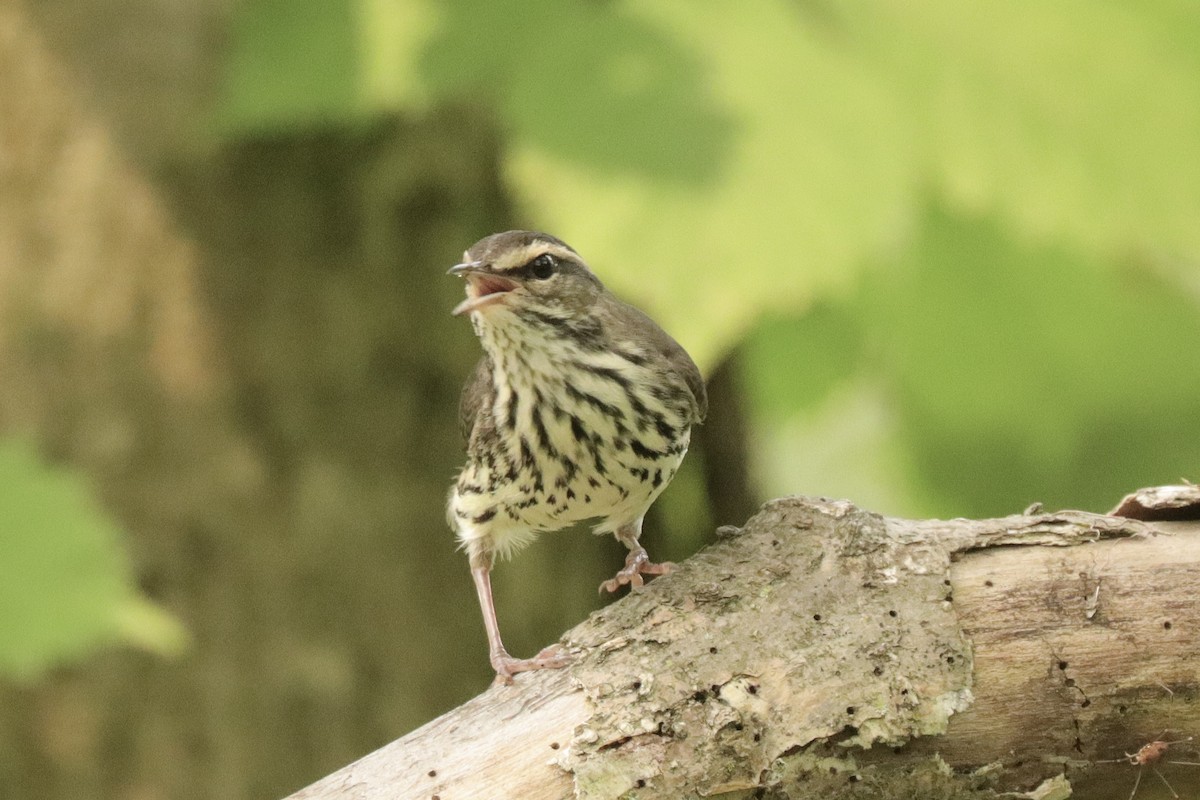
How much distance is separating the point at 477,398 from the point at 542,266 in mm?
401

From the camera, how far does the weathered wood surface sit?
2219 mm

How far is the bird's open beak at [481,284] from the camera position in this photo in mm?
2777

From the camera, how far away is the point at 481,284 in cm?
290

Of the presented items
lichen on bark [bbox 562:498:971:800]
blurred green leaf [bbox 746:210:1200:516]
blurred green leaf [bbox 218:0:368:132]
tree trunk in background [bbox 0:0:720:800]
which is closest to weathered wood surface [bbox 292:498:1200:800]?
lichen on bark [bbox 562:498:971:800]

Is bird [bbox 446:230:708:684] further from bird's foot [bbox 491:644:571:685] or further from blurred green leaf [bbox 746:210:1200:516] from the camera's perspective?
blurred green leaf [bbox 746:210:1200:516]

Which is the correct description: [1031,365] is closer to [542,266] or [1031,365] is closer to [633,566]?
[633,566]

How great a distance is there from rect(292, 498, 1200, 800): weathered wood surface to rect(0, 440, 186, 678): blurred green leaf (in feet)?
5.38

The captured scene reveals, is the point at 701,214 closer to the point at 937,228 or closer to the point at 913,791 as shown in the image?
the point at 937,228

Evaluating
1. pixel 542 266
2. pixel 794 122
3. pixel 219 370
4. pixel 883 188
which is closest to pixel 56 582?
pixel 219 370

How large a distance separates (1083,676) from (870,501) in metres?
2.23

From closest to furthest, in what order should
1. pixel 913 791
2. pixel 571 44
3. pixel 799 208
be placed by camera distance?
pixel 913 791 < pixel 799 208 < pixel 571 44

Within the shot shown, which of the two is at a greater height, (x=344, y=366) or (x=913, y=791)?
(x=344, y=366)

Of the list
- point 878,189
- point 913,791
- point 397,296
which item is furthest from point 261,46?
point 913,791

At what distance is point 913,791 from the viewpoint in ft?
7.36
